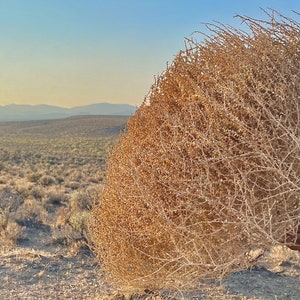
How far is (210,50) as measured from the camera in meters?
4.78

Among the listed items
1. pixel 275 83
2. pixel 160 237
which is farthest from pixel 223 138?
pixel 160 237

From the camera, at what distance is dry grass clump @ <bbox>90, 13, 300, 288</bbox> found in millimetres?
4145

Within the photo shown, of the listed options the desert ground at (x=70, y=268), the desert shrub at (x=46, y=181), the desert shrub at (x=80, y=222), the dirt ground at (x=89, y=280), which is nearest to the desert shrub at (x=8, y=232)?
the desert ground at (x=70, y=268)

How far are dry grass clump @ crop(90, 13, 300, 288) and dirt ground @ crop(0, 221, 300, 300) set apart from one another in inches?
76.8

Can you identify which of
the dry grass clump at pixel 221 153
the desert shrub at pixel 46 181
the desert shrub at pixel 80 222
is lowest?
the desert shrub at pixel 46 181

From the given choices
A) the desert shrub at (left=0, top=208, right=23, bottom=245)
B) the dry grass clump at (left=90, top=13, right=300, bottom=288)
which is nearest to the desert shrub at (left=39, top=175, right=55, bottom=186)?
the desert shrub at (left=0, top=208, right=23, bottom=245)

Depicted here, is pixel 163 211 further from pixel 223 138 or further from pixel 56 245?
pixel 56 245

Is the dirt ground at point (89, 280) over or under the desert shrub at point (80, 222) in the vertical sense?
under

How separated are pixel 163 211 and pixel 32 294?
370 cm

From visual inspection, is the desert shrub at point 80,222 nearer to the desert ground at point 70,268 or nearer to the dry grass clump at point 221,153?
the desert ground at point 70,268

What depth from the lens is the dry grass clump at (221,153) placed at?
4145 mm

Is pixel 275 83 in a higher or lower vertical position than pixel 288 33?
lower

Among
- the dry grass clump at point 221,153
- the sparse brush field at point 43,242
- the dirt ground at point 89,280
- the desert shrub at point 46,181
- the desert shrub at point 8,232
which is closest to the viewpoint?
the dry grass clump at point 221,153

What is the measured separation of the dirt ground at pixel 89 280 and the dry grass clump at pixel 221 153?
6.40 feet
